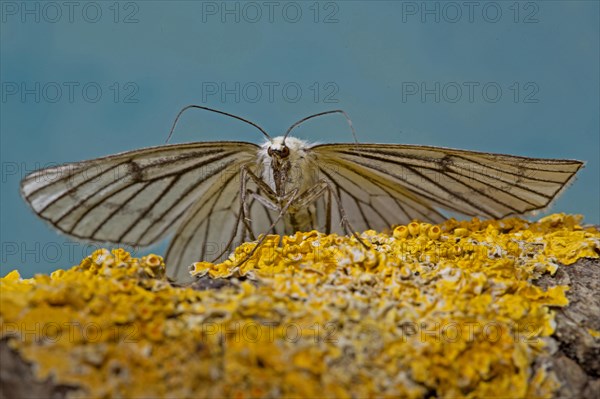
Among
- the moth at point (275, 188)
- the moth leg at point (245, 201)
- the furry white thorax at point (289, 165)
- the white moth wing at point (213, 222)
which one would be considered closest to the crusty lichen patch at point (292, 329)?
the moth leg at point (245, 201)

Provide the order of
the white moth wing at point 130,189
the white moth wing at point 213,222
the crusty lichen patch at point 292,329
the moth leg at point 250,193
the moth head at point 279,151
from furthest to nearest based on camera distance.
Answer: the white moth wing at point 213,222 → the moth head at point 279,151 → the moth leg at point 250,193 → the white moth wing at point 130,189 → the crusty lichen patch at point 292,329

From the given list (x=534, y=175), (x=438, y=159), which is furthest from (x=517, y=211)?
(x=438, y=159)

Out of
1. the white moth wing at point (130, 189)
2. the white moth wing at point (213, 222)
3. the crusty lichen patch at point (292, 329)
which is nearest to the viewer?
the crusty lichen patch at point (292, 329)

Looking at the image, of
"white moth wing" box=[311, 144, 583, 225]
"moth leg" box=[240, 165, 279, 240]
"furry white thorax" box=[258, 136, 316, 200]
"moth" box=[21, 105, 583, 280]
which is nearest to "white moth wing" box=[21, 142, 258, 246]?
"moth" box=[21, 105, 583, 280]

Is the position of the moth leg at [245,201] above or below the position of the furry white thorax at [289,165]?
below

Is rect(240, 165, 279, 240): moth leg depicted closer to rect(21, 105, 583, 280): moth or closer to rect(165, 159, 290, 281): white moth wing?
rect(21, 105, 583, 280): moth

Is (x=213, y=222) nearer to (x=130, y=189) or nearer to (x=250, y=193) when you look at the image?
(x=250, y=193)

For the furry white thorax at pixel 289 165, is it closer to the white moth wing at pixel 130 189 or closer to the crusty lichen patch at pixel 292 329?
the white moth wing at pixel 130 189
